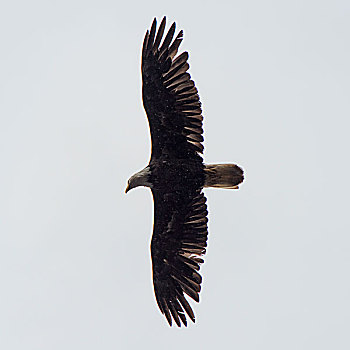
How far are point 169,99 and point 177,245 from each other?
9.36 ft

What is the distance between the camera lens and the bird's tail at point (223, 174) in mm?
17000

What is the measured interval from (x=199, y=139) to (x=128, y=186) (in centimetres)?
167

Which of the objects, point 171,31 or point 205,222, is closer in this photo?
point 171,31

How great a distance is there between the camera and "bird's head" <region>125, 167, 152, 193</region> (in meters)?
17.2

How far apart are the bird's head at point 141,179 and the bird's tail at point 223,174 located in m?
1.10

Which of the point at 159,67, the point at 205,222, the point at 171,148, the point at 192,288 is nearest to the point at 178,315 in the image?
the point at 192,288

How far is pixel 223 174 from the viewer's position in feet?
55.8

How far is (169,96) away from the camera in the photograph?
54.5ft

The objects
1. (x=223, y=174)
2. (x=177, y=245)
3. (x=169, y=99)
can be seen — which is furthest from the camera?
(x=177, y=245)

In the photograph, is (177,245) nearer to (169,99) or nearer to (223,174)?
(223,174)

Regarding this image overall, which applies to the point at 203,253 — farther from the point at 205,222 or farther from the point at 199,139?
the point at 199,139

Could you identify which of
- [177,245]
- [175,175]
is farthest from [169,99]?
[177,245]

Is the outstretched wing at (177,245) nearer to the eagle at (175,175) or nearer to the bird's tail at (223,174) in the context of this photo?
the eagle at (175,175)

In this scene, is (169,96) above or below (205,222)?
above
